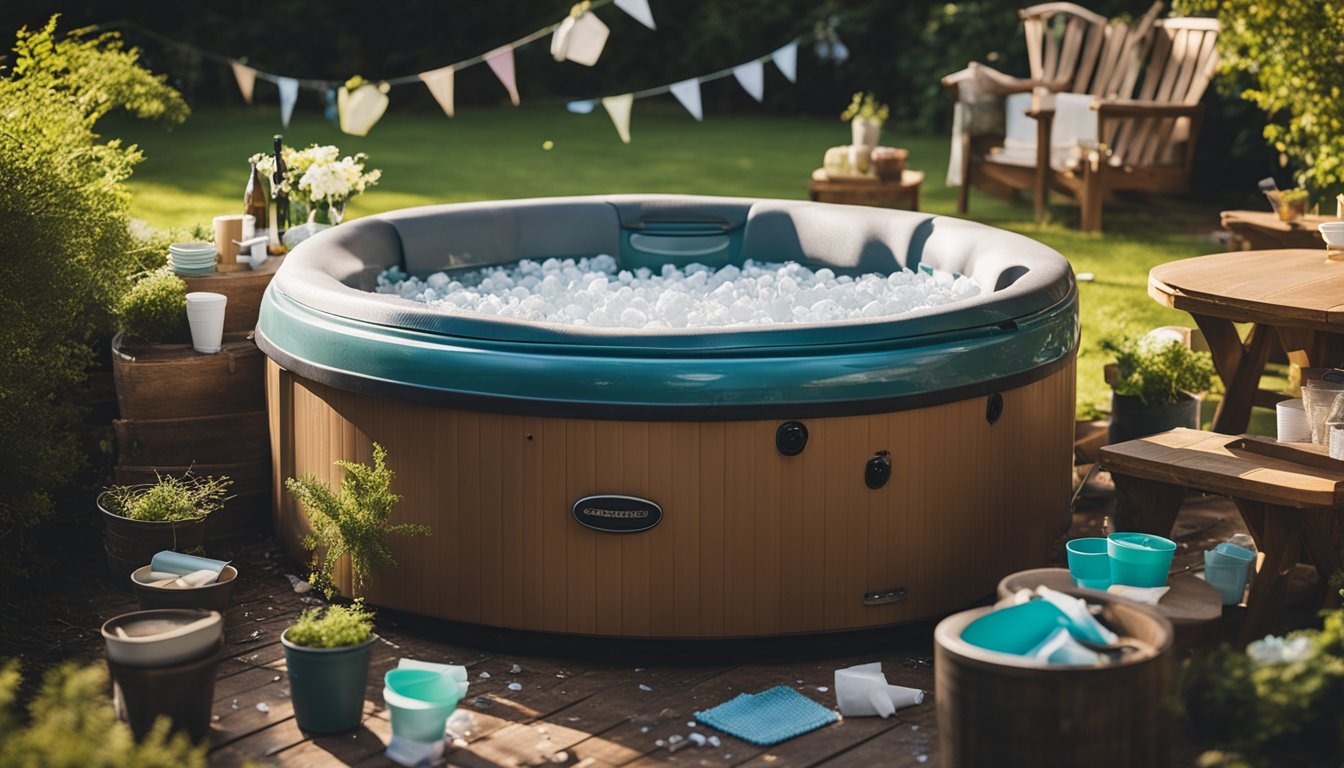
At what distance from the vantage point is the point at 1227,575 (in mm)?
3311

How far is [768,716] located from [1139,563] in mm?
800

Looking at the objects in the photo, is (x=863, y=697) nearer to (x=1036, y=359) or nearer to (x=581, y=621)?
(x=581, y=621)

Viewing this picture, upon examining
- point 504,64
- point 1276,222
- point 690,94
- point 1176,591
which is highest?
point 504,64

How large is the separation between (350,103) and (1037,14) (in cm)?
484

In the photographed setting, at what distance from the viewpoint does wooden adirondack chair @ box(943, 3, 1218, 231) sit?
7.96 meters

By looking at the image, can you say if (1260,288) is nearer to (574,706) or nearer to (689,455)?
(689,455)

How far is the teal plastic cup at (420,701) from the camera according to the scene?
107 inches

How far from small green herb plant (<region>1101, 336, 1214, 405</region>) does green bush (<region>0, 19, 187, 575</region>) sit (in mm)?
2880

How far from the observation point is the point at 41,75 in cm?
418

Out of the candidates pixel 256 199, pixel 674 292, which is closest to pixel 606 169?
pixel 256 199

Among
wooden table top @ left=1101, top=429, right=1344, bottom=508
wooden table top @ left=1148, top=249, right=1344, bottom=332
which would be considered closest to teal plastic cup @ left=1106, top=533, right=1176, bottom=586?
wooden table top @ left=1101, top=429, right=1344, bottom=508

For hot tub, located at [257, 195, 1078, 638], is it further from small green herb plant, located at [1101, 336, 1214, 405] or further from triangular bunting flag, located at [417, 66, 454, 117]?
triangular bunting flag, located at [417, 66, 454, 117]

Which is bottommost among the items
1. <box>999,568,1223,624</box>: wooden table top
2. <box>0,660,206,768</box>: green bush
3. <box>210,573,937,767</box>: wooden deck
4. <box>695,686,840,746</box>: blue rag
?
<box>210,573,937,767</box>: wooden deck

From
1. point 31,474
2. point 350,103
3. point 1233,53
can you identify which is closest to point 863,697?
point 31,474
